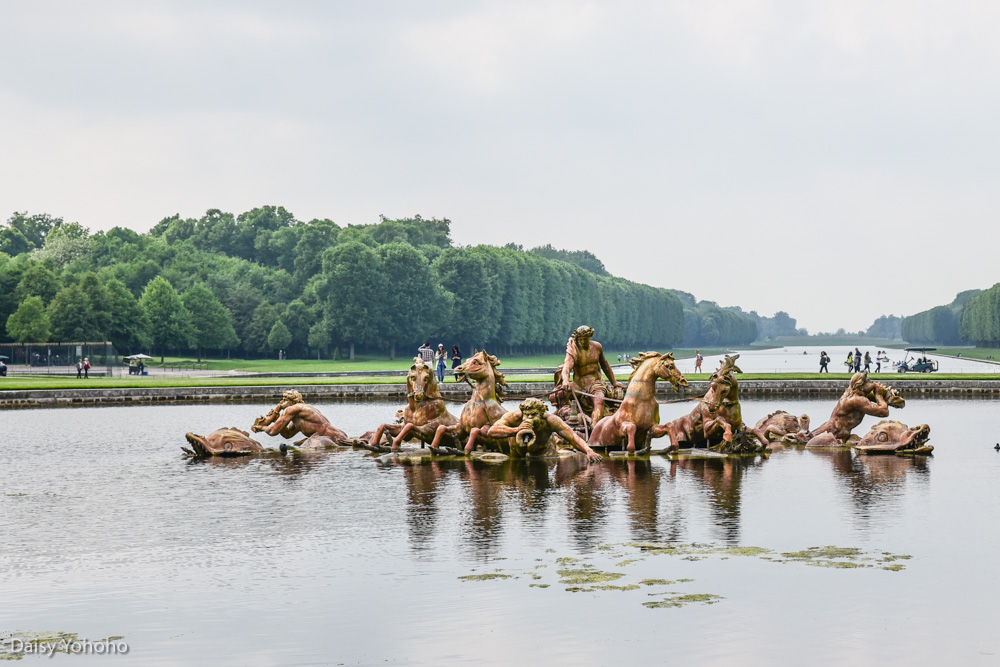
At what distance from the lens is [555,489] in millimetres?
16641

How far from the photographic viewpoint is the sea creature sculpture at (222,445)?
22016mm

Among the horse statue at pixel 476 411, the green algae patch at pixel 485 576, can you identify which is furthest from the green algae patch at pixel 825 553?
the horse statue at pixel 476 411

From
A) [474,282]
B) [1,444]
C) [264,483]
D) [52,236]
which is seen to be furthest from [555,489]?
[52,236]

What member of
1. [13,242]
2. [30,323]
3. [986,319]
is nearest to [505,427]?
[30,323]

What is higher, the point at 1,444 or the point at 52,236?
the point at 52,236

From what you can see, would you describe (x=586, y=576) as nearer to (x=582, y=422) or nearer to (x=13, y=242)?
(x=582, y=422)

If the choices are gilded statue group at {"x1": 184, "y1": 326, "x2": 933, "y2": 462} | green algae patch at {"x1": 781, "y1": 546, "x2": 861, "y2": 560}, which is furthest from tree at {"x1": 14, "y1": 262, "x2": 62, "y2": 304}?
green algae patch at {"x1": 781, "y1": 546, "x2": 861, "y2": 560}

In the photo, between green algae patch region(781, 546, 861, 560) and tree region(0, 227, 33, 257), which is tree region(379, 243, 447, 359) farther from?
green algae patch region(781, 546, 861, 560)

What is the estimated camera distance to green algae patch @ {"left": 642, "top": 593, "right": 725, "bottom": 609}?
9594 mm

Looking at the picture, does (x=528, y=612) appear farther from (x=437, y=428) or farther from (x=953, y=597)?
(x=437, y=428)

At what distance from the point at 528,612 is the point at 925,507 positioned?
749 cm

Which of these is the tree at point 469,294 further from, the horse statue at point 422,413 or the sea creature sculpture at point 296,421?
the horse statue at point 422,413

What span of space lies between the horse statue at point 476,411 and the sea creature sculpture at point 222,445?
379 centimetres

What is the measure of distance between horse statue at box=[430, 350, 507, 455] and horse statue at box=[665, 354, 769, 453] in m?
3.35
